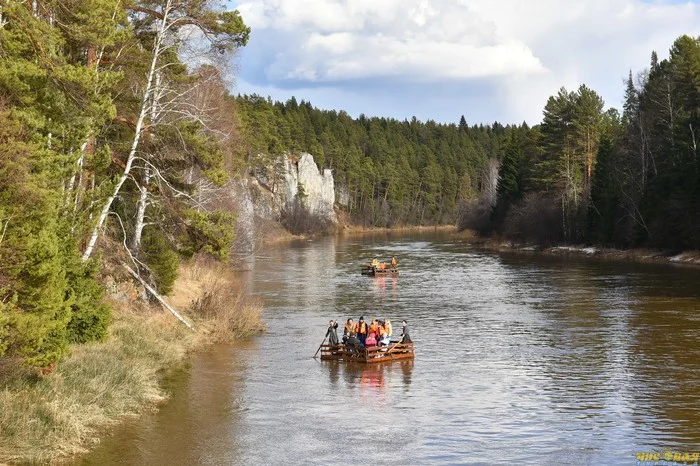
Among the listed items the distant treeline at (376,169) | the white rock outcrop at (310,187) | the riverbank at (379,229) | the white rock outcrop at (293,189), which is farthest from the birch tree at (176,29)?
the riverbank at (379,229)

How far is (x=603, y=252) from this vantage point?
242ft

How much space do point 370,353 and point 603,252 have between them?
5150 cm

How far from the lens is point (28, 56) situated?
1669cm

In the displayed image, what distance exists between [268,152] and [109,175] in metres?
103

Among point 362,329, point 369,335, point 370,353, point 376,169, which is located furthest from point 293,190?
point 370,353

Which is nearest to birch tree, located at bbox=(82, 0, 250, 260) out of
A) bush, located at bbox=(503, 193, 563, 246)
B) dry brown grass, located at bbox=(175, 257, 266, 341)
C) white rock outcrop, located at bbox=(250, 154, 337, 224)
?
dry brown grass, located at bbox=(175, 257, 266, 341)

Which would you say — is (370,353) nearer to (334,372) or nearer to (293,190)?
(334,372)

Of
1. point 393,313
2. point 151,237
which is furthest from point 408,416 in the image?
point 393,313

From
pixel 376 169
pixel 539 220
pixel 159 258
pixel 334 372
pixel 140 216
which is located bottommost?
pixel 334 372

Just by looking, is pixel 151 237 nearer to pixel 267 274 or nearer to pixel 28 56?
pixel 28 56

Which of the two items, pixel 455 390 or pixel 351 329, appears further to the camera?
pixel 351 329

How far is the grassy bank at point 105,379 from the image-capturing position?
49.9ft

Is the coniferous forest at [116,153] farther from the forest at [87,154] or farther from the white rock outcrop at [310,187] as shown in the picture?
the white rock outcrop at [310,187]

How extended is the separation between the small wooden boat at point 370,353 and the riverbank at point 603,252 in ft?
129
